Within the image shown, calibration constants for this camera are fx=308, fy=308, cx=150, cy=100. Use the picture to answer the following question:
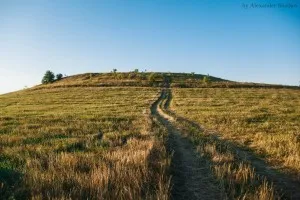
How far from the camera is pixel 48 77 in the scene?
111m

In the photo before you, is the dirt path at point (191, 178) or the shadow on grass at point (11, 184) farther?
the dirt path at point (191, 178)

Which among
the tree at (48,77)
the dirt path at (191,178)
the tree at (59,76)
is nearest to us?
the dirt path at (191,178)

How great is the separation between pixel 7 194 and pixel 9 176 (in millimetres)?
1215

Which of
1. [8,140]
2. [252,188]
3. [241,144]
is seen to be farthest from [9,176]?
[241,144]

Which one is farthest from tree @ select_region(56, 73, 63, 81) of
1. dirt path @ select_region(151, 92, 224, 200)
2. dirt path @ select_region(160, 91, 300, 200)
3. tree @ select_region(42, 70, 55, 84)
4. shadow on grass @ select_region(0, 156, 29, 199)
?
shadow on grass @ select_region(0, 156, 29, 199)

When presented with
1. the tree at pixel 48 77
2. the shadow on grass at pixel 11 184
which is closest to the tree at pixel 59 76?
the tree at pixel 48 77

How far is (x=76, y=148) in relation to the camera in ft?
38.5

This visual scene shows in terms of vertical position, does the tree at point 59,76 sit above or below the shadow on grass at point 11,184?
above

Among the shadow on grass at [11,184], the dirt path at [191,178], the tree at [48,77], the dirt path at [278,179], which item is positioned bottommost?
the dirt path at [278,179]

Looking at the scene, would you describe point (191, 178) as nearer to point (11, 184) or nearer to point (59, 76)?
point (11, 184)

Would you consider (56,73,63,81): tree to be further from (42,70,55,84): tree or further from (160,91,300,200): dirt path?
(160,91,300,200): dirt path

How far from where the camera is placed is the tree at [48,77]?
109812 millimetres

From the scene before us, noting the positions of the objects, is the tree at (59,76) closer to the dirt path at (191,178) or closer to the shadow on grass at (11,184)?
the dirt path at (191,178)

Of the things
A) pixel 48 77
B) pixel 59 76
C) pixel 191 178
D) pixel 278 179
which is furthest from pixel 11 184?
pixel 59 76
